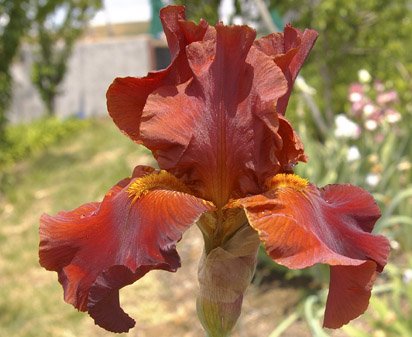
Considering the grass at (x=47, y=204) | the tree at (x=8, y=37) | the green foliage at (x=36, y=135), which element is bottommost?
the green foliage at (x=36, y=135)

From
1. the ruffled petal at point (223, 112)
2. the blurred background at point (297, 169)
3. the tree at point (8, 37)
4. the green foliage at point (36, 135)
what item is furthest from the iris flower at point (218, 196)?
the green foliage at point (36, 135)

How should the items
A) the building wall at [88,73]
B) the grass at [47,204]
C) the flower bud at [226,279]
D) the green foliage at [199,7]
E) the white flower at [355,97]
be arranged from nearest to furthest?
the flower bud at [226,279], the grass at [47,204], the white flower at [355,97], the green foliage at [199,7], the building wall at [88,73]

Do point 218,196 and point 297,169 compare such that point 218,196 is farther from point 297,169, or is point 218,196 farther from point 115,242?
point 297,169

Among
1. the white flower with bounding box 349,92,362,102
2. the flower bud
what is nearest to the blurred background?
the white flower with bounding box 349,92,362,102

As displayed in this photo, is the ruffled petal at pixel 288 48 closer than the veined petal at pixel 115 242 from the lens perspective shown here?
No

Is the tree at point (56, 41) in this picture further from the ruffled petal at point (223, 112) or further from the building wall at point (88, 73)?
the ruffled petal at point (223, 112)

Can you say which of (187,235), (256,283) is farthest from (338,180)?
(187,235)
